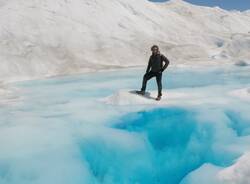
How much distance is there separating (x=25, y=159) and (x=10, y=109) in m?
5.94

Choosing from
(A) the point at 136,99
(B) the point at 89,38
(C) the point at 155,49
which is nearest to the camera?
(C) the point at 155,49

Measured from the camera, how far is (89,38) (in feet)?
137

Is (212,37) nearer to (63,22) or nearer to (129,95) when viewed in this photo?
(63,22)

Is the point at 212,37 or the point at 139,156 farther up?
the point at 139,156

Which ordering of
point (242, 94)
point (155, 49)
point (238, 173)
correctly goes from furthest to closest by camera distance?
point (242, 94), point (155, 49), point (238, 173)

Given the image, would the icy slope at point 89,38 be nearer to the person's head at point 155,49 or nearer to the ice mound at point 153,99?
the ice mound at point 153,99

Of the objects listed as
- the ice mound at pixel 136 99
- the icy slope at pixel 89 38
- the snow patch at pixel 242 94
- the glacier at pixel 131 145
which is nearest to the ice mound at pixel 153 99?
the ice mound at pixel 136 99

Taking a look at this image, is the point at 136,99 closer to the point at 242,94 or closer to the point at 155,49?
the point at 155,49

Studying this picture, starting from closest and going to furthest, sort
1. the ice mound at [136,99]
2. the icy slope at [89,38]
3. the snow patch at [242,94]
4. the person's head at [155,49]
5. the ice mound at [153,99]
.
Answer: the person's head at [155,49], the ice mound at [153,99], the ice mound at [136,99], the snow patch at [242,94], the icy slope at [89,38]

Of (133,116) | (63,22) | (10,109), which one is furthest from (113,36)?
(133,116)

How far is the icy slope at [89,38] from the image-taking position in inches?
1384

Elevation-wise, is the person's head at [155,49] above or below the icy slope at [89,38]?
above

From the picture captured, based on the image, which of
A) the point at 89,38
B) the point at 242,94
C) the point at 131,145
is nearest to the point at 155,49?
the point at 242,94

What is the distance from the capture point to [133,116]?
10.4 m
